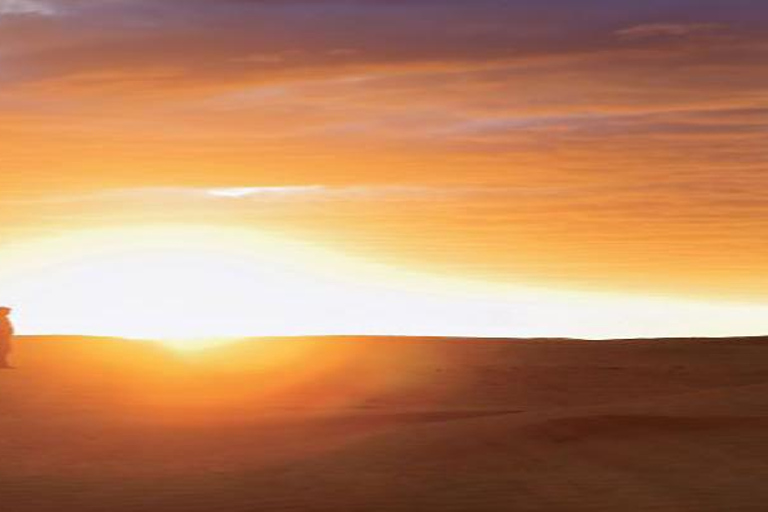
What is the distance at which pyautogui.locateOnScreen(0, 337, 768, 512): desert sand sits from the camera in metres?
14.7

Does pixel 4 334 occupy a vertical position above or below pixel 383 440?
above

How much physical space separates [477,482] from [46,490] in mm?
4733

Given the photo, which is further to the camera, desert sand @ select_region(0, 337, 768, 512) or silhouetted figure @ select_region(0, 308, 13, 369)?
silhouetted figure @ select_region(0, 308, 13, 369)

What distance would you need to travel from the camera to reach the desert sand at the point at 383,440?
14.7 meters

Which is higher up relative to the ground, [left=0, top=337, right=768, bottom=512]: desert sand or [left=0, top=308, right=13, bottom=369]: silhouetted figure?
[left=0, top=308, right=13, bottom=369]: silhouetted figure

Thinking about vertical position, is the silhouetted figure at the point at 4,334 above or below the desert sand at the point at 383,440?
above

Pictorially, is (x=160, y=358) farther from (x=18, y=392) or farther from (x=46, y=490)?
(x=46, y=490)

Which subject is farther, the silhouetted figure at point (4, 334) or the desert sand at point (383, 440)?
the silhouetted figure at point (4, 334)

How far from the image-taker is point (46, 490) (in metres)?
15.3

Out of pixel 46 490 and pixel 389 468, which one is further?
pixel 389 468

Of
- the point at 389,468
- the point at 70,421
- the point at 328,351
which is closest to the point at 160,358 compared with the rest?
the point at 328,351

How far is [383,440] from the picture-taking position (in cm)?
1822

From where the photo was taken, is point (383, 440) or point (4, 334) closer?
point (383, 440)

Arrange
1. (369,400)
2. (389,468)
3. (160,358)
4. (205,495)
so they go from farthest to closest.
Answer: (160,358), (369,400), (389,468), (205,495)
